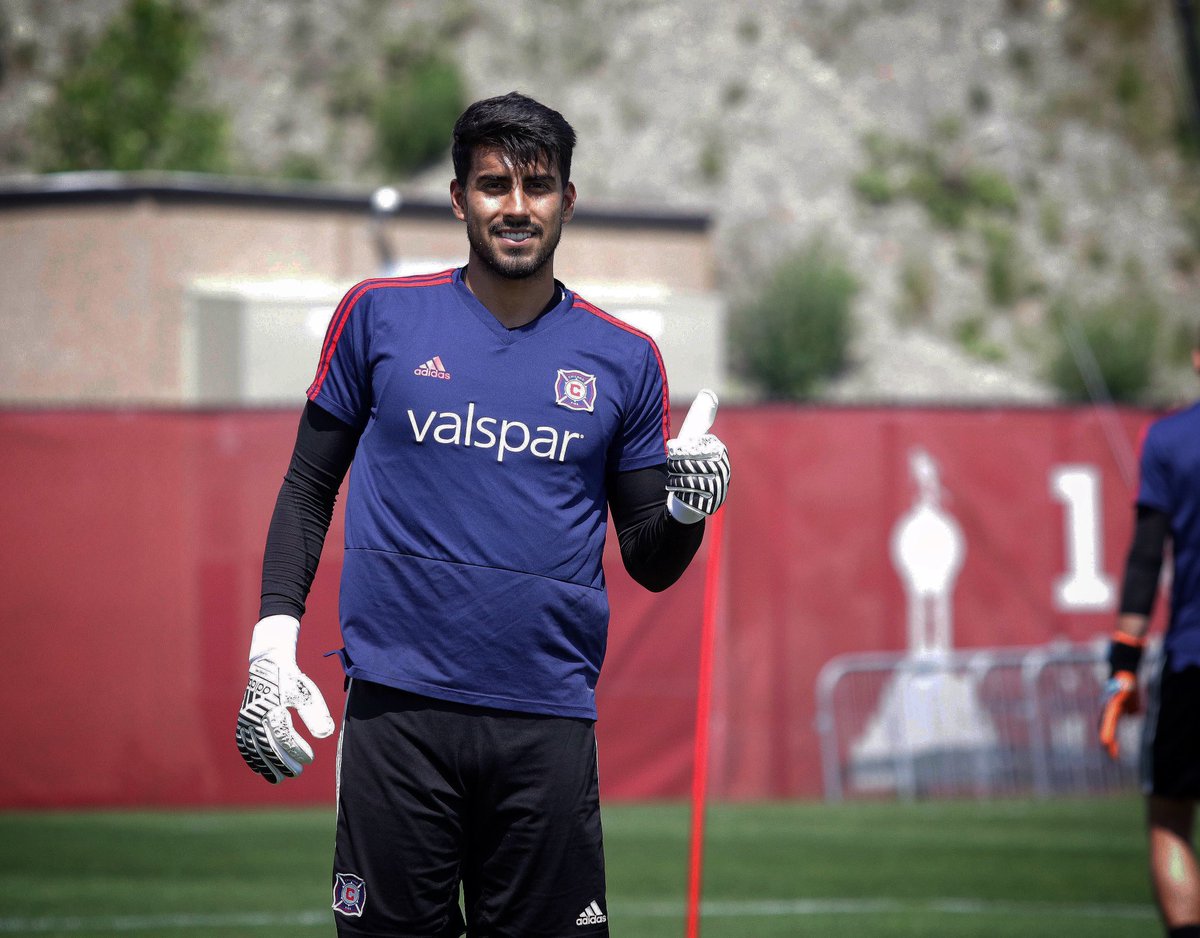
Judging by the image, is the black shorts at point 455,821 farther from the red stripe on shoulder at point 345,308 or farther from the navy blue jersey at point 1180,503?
the navy blue jersey at point 1180,503

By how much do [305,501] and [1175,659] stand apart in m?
3.59

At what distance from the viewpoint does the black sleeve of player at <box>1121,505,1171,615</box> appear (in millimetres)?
6648

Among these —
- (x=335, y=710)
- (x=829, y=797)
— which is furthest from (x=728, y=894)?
(x=829, y=797)

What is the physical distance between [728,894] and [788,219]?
44507 millimetres

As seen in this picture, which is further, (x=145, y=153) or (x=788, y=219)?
(x=788, y=219)

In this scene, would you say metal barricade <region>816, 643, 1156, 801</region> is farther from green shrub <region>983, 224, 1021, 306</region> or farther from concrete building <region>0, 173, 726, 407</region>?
green shrub <region>983, 224, 1021, 306</region>

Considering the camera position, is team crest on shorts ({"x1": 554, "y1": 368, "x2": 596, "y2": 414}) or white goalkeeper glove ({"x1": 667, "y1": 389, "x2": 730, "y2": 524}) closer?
white goalkeeper glove ({"x1": 667, "y1": 389, "x2": 730, "y2": 524})

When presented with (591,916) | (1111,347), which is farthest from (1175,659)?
(1111,347)

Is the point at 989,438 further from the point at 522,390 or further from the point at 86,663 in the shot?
the point at 522,390

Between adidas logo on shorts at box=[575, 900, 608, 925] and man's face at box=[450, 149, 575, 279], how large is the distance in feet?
4.65

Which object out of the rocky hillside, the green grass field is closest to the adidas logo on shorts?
the green grass field

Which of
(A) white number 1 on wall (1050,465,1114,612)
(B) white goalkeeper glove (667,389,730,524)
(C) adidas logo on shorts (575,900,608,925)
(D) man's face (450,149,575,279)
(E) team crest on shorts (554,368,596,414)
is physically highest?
(A) white number 1 on wall (1050,465,1114,612)

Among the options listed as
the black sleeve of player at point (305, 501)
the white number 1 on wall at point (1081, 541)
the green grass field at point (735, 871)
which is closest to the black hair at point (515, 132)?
the black sleeve of player at point (305, 501)

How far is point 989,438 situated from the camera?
48.9ft
